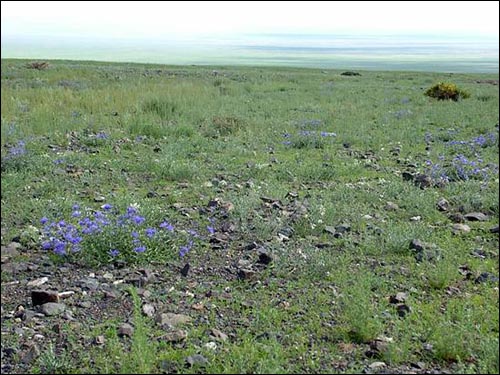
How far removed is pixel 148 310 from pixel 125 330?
1.09 feet

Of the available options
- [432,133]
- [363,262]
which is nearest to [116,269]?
[363,262]

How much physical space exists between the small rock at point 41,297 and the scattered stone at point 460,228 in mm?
3903

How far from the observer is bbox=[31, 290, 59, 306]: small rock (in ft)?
12.3

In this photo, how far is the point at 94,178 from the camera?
736 centimetres

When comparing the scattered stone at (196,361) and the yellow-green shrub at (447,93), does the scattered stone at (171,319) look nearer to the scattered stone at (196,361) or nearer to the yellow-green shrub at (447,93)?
the scattered stone at (196,361)

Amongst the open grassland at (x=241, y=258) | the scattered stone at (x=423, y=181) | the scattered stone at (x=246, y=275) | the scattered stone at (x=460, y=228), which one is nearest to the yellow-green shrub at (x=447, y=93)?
the open grassland at (x=241, y=258)

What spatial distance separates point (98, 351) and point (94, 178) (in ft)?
14.6

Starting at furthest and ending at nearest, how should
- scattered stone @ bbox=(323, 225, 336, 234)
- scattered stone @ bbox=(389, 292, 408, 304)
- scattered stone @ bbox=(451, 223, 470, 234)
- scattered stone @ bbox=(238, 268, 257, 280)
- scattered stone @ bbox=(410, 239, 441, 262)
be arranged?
scattered stone @ bbox=(451, 223, 470, 234), scattered stone @ bbox=(323, 225, 336, 234), scattered stone @ bbox=(410, 239, 441, 262), scattered stone @ bbox=(238, 268, 257, 280), scattered stone @ bbox=(389, 292, 408, 304)

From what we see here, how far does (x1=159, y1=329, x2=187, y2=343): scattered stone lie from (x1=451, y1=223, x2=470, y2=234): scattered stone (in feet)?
11.2

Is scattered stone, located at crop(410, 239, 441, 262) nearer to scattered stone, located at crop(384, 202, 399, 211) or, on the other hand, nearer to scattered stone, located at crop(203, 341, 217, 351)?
scattered stone, located at crop(384, 202, 399, 211)

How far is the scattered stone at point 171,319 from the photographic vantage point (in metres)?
3.57

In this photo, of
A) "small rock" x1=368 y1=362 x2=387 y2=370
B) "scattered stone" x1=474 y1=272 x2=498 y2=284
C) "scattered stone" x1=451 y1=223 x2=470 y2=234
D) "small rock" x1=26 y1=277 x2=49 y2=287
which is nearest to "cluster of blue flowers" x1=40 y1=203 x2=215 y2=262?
"small rock" x1=26 y1=277 x2=49 y2=287

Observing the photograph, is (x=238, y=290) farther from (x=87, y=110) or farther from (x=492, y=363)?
(x=87, y=110)

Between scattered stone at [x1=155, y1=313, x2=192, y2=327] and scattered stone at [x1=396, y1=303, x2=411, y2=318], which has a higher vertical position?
scattered stone at [x1=155, y1=313, x2=192, y2=327]
